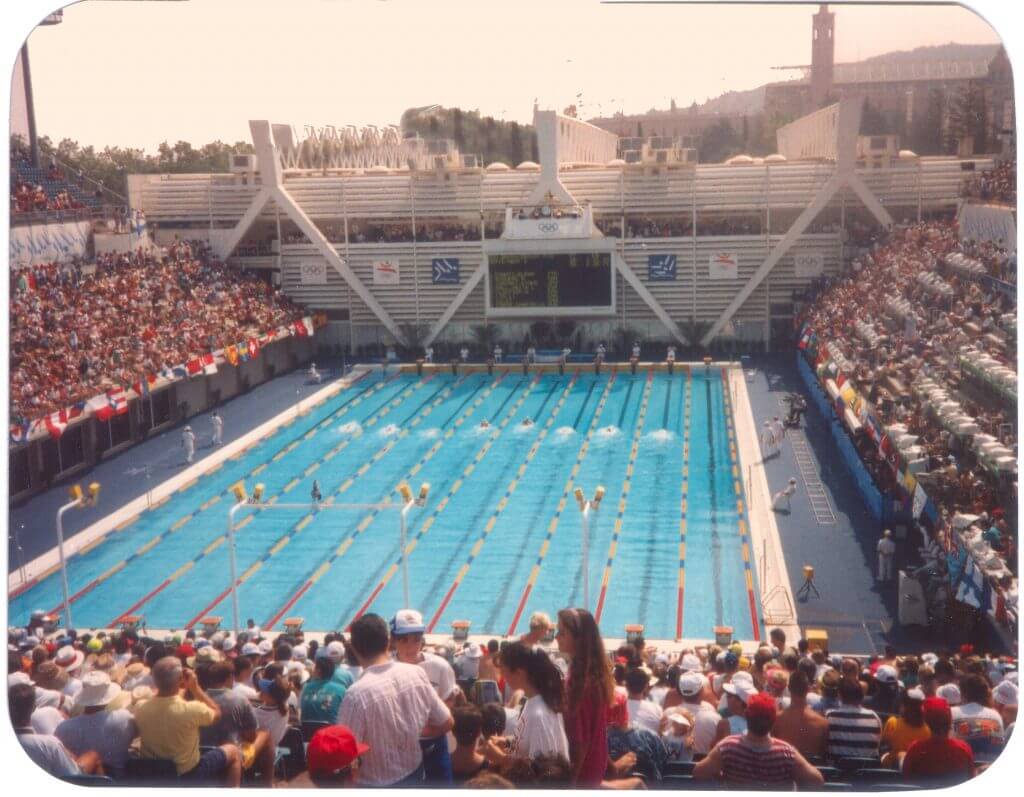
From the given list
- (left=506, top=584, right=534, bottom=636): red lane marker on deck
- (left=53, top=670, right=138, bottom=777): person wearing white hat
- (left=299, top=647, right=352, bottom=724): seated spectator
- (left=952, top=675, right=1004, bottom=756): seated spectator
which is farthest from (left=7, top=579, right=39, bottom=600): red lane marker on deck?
(left=952, top=675, right=1004, bottom=756): seated spectator

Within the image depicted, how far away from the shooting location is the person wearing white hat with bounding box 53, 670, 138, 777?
6.35 metres

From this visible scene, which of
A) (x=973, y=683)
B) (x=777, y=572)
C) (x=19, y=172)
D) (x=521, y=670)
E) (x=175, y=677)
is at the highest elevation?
(x=19, y=172)

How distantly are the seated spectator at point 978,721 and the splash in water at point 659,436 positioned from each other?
17.1 metres

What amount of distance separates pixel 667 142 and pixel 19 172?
80.4 ft

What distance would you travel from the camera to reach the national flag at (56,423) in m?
19.7

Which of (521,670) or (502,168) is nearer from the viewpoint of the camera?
(521,670)

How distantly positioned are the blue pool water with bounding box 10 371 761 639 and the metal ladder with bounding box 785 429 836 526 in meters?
1.32

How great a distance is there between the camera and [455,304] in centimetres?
3794

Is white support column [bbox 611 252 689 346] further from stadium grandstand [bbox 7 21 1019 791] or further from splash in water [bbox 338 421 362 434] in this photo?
splash in water [bbox 338 421 362 434]

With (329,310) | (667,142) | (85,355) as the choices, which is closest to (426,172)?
(329,310)

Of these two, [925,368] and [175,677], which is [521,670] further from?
[925,368]

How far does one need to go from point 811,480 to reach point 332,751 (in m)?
16.9

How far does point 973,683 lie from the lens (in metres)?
7.34

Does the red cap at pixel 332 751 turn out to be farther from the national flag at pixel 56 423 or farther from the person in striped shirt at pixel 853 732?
the national flag at pixel 56 423
